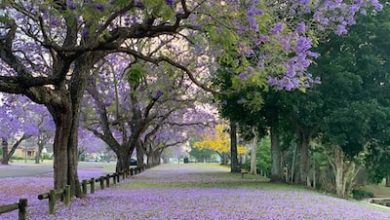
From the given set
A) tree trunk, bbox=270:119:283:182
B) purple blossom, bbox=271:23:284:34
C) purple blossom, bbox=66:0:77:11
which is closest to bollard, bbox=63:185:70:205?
purple blossom, bbox=66:0:77:11

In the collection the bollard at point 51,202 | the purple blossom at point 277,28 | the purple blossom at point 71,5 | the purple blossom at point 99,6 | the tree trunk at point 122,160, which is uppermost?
the purple blossom at point 71,5

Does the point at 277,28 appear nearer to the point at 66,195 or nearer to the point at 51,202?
the point at 51,202

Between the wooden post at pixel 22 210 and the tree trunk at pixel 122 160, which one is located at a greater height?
the tree trunk at pixel 122 160

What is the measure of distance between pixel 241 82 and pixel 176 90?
16.8m

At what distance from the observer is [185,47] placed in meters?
28.5

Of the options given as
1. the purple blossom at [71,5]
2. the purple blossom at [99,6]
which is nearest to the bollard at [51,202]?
the purple blossom at [71,5]

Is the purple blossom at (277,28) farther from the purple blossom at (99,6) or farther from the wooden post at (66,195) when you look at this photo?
the wooden post at (66,195)

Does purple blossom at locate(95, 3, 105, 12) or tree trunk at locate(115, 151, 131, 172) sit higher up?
purple blossom at locate(95, 3, 105, 12)

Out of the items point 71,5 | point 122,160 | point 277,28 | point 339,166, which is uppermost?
point 71,5

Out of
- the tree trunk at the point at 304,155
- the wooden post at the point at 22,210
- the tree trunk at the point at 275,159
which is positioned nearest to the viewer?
the wooden post at the point at 22,210

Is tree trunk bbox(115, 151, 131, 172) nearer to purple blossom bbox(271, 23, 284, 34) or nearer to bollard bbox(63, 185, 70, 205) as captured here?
bollard bbox(63, 185, 70, 205)

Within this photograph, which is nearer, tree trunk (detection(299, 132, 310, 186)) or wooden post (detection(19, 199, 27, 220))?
wooden post (detection(19, 199, 27, 220))

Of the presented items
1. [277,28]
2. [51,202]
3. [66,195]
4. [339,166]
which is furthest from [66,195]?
[339,166]

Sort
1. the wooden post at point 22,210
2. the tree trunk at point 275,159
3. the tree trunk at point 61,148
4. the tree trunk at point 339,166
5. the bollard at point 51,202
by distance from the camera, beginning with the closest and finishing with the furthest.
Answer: the wooden post at point 22,210
the bollard at point 51,202
the tree trunk at point 61,148
the tree trunk at point 275,159
the tree trunk at point 339,166
